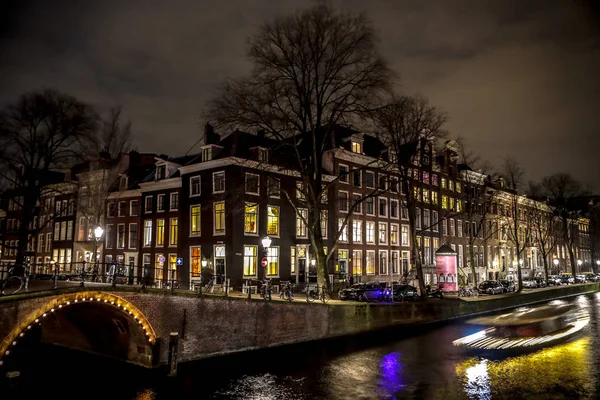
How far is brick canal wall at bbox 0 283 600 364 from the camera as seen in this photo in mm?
22422

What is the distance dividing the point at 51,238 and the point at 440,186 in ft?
176

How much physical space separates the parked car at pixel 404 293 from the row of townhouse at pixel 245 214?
6674 mm

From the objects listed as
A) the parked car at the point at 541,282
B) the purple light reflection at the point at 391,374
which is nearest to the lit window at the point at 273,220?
the purple light reflection at the point at 391,374

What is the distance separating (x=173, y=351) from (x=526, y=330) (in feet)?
82.6

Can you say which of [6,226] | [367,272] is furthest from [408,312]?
[6,226]

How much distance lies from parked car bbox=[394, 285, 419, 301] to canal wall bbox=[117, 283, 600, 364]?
3420mm

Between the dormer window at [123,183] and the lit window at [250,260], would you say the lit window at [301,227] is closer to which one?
the lit window at [250,260]

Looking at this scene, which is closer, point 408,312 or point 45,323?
point 45,323

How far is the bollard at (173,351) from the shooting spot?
21.7 meters

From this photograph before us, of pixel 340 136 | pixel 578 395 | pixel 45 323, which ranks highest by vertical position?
pixel 340 136

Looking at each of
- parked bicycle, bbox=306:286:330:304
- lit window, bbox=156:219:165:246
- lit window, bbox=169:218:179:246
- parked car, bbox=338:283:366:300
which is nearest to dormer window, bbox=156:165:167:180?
lit window, bbox=156:219:165:246

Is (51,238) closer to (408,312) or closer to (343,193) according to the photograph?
(343,193)

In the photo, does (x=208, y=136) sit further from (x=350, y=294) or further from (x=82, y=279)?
(x=82, y=279)

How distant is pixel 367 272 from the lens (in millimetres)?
54344
